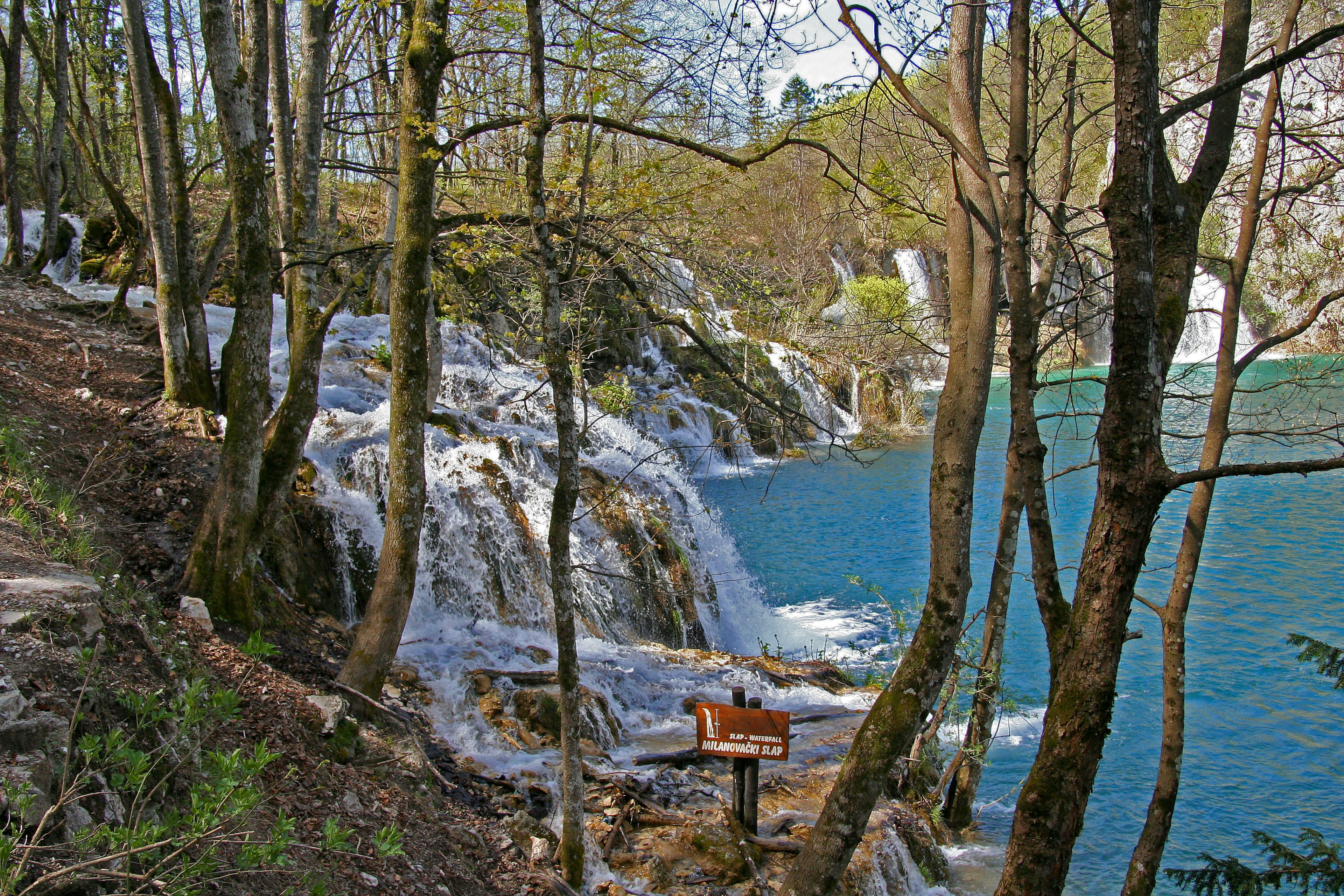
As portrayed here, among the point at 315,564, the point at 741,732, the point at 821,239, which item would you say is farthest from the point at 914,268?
the point at 741,732

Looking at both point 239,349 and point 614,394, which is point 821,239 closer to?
point 614,394

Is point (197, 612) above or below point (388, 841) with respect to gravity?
above

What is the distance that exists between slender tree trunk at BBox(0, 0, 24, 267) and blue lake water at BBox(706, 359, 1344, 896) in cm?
1218

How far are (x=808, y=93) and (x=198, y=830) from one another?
13.2ft

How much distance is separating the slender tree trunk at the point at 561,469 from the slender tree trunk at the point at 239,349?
2173mm

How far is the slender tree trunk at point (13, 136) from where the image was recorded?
11188 millimetres

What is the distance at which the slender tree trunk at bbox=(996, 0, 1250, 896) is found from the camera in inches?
95.4

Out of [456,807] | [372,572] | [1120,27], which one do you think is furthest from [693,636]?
[1120,27]

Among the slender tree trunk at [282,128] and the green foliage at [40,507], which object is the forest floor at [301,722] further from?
the slender tree trunk at [282,128]

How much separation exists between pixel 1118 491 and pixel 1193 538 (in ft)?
9.81

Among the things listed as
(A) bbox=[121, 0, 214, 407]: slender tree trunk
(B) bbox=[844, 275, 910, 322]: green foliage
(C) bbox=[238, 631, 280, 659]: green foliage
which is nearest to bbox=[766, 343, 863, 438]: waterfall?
(B) bbox=[844, 275, 910, 322]: green foliage

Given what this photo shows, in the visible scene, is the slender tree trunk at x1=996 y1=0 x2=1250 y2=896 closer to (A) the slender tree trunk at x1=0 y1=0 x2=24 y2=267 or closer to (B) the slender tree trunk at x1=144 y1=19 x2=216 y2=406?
(B) the slender tree trunk at x1=144 y1=19 x2=216 y2=406

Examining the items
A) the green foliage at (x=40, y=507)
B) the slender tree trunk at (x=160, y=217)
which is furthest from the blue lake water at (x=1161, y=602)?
the slender tree trunk at (x=160, y=217)

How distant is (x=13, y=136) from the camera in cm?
1112
